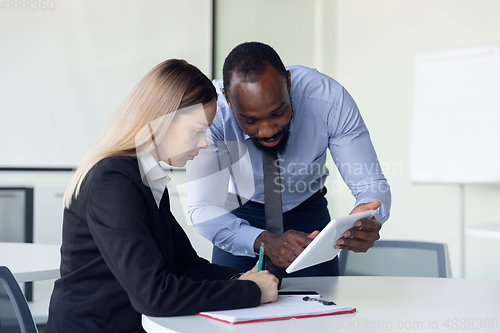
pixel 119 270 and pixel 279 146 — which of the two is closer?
pixel 119 270

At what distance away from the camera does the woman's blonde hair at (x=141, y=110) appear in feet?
3.50

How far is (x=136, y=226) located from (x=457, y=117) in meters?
2.55

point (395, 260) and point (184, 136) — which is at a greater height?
point (184, 136)

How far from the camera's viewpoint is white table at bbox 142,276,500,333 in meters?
0.90

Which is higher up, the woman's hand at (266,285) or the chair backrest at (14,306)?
the woman's hand at (266,285)

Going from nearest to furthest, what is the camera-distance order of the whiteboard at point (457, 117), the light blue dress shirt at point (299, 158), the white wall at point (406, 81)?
the light blue dress shirt at point (299, 158), the whiteboard at point (457, 117), the white wall at point (406, 81)

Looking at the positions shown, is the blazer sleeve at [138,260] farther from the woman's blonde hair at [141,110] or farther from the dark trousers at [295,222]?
the dark trousers at [295,222]

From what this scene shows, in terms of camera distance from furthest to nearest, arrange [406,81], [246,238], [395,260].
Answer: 1. [406,81]
2. [395,260]
3. [246,238]

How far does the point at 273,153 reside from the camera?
5.53ft

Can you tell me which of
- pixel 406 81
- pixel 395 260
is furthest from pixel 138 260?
pixel 406 81

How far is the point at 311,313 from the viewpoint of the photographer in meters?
0.96

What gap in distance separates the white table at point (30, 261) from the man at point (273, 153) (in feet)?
1.59

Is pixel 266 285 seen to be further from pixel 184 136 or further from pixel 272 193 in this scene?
pixel 272 193

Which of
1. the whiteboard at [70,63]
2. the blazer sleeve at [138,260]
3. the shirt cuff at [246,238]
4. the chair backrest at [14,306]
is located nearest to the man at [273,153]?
the shirt cuff at [246,238]
